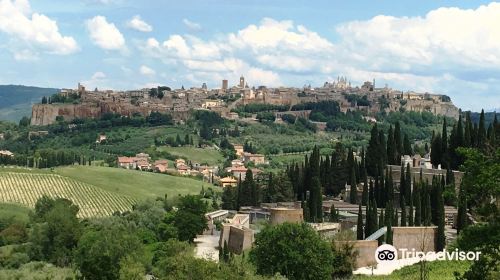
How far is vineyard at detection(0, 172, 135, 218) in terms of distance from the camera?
7812 centimetres

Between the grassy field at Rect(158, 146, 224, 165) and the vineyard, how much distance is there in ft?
114

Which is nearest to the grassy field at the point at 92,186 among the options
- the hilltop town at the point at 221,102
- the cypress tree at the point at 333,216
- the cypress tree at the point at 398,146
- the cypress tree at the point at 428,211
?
the cypress tree at the point at 398,146

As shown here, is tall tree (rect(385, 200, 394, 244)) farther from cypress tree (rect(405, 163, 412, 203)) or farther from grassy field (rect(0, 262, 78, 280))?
grassy field (rect(0, 262, 78, 280))

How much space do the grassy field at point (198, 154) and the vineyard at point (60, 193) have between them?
34692mm

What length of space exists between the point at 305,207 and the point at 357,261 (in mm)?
13319

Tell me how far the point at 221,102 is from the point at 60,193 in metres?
99.3

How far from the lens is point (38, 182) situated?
288 feet

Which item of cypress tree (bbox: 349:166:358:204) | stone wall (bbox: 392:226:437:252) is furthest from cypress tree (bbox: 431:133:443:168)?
stone wall (bbox: 392:226:437:252)

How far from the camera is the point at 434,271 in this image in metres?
30.5

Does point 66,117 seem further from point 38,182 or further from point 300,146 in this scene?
point 38,182

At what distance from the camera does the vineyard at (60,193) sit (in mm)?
78125

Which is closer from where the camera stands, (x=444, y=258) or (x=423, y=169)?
(x=444, y=258)

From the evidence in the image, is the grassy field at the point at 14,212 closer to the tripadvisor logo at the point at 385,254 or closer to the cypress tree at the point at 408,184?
the cypress tree at the point at 408,184

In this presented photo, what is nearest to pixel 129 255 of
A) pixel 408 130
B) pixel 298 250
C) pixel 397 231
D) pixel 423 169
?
pixel 298 250
